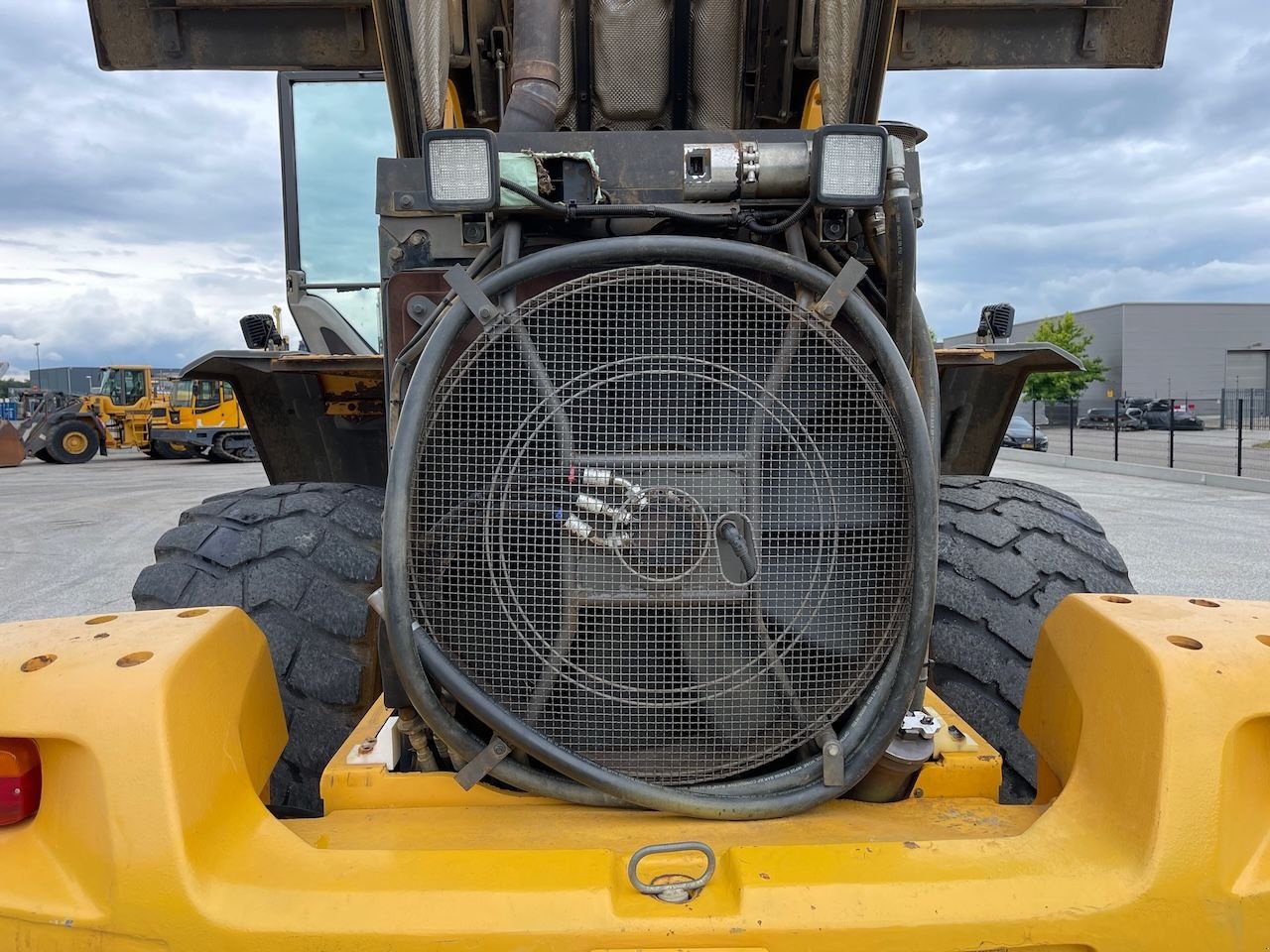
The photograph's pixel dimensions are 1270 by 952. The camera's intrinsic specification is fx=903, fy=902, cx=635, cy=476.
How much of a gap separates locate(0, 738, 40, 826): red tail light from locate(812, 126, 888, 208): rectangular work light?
1.65 meters

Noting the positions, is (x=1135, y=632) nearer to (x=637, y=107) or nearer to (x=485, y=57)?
(x=637, y=107)

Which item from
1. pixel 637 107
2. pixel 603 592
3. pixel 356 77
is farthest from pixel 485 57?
pixel 603 592

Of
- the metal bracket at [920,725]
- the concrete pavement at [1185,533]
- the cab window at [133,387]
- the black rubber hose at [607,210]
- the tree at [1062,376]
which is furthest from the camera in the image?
the tree at [1062,376]

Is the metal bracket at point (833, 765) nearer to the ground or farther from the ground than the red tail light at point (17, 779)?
nearer to the ground

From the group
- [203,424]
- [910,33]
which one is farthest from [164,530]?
[203,424]

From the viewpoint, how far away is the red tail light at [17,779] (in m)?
1.46

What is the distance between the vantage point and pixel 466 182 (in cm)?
162

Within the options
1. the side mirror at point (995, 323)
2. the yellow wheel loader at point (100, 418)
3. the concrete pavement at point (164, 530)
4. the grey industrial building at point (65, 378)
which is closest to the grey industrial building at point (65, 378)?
the grey industrial building at point (65, 378)

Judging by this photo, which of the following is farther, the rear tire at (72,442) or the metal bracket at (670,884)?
the rear tire at (72,442)

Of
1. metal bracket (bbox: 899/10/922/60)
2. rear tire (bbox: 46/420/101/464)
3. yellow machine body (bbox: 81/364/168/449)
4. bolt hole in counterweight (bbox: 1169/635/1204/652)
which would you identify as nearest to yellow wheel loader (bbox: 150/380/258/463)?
yellow machine body (bbox: 81/364/168/449)

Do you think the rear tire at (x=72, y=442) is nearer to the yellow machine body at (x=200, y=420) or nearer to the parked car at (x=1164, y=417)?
the yellow machine body at (x=200, y=420)

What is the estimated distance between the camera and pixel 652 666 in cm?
175

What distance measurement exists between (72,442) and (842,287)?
2702 cm

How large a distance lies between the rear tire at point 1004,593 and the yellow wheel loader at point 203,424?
23.1 meters
